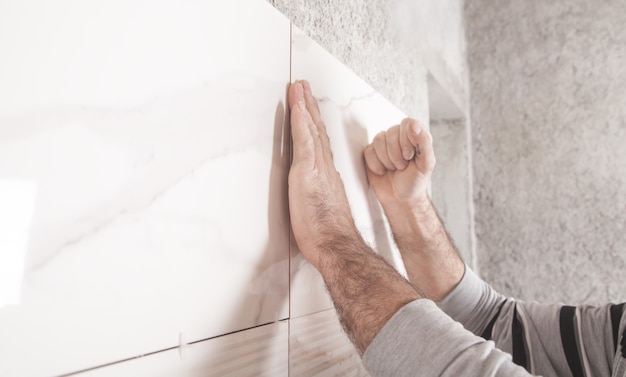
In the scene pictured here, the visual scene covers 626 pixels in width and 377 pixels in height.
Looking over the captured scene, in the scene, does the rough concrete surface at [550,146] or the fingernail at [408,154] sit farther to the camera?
the rough concrete surface at [550,146]

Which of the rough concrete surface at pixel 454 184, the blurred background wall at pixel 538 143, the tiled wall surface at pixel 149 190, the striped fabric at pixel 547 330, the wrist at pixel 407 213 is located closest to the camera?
the tiled wall surface at pixel 149 190

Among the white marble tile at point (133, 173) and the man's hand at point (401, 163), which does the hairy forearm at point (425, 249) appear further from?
the white marble tile at point (133, 173)

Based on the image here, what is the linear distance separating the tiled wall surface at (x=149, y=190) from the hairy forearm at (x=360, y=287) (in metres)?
0.07

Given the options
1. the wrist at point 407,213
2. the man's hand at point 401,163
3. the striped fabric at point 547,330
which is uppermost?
the man's hand at point 401,163

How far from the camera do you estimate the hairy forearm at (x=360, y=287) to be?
0.52 meters

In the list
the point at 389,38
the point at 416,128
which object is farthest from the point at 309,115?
the point at 389,38

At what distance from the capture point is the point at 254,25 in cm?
54

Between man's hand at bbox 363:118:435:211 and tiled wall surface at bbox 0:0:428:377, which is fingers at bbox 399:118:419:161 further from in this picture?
tiled wall surface at bbox 0:0:428:377

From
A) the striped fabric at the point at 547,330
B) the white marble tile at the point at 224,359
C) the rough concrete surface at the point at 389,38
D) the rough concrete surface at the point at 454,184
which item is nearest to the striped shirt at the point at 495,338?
the striped fabric at the point at 547,330

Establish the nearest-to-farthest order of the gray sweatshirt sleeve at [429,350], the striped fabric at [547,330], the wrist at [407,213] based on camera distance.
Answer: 1. the gray sweatshirt sleeve at [429,350]
2. the striped fabric at [547,330]
3. the wrist at [407,213]

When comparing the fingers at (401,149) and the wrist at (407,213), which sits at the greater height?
the fingers at (401,149)

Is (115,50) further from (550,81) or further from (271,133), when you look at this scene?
(550,81)

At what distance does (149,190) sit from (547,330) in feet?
2.68

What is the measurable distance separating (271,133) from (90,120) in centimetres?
27
